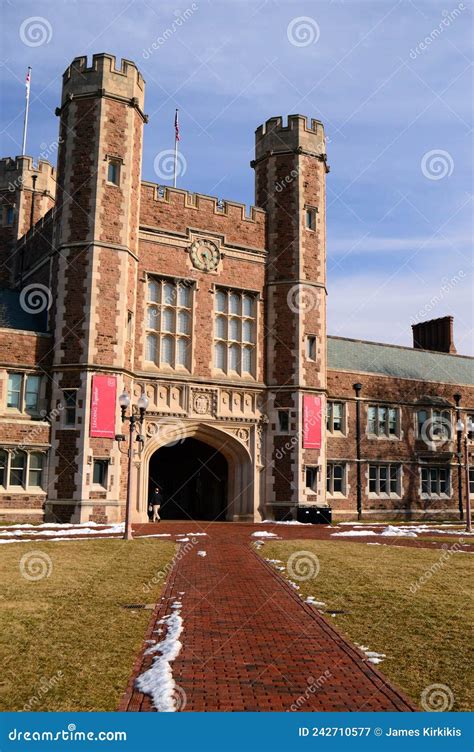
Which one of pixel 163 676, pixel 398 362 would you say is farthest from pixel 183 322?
pixel 163 676

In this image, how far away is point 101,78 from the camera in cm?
2494

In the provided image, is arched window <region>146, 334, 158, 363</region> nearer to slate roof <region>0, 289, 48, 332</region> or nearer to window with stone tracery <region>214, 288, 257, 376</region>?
window with stone tracery <region>214, 288, 257, 376</region>

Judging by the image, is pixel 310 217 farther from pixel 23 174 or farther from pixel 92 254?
pixel 23 174

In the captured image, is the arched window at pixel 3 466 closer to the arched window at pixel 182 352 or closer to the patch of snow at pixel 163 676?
the arched window at pixel 182 352

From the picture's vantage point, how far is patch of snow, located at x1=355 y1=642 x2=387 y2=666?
593 cm

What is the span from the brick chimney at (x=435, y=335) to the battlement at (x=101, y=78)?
23.3 metres

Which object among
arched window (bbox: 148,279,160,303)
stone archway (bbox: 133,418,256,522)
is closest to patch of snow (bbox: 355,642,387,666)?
stone archway (bbox: 133,418,256,522)

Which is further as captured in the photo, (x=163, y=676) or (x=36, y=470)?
(x=36, y=470)

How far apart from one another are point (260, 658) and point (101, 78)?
23.8 meters

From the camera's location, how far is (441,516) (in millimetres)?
33062

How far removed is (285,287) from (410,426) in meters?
10.1

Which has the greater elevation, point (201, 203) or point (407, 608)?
point (201, 203)

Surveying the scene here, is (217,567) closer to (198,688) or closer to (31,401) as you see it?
(198,688)

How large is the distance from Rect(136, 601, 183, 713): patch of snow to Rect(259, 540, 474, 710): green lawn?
178cm
